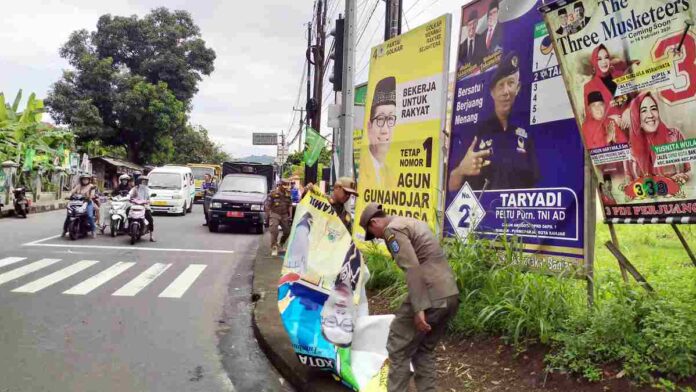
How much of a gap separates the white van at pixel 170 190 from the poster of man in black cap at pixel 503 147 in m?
→ 18.5

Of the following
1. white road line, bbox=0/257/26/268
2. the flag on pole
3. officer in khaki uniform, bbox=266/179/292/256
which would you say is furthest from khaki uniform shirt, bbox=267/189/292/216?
white road line, bbox=0/257/26/268

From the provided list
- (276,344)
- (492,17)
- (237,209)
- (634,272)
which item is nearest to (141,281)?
(276,344)

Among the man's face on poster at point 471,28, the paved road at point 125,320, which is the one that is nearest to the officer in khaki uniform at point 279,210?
the paved road at point 125,320

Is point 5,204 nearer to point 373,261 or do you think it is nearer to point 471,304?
point 373,261

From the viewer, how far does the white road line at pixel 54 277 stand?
7917 millimetres

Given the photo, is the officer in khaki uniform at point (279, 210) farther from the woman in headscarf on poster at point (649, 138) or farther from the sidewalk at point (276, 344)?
the woman in headscarf on poster at point (649, 138)

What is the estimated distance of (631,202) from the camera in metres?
3.67

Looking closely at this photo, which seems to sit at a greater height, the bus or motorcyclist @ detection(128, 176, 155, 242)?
the bus

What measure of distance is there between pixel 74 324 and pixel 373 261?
360cm

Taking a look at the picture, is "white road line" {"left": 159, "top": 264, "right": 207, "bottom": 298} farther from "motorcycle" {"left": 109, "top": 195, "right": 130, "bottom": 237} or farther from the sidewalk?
"motorcycle" {"left": 109, "top": 195, "right": 130, "bottom": 237}

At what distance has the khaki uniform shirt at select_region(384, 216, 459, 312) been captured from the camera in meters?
3.56

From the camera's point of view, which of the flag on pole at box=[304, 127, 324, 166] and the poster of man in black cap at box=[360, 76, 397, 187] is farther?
the flag on pole at box=[304, 127, 324, 166]

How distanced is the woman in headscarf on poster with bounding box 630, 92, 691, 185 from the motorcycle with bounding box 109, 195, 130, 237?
1247cm

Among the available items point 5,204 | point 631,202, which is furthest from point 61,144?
point 631,202
